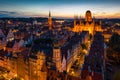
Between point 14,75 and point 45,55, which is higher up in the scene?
point 45,55

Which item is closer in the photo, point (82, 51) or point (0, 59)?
point (0, 59)

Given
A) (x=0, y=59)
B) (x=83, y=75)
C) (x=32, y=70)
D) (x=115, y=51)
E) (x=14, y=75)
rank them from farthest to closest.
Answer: (x=115, y=51) → (x=0, y=59) → (x=14, y=75) → (x=32, y=70) → (x=83, y=75)

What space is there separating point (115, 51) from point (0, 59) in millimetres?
25199

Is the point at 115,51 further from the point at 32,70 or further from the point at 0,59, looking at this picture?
the point at 0,59

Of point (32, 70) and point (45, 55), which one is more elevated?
point (45, 55)

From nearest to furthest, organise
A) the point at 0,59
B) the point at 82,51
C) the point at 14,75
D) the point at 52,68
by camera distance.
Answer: the point at 52,68 < the point at 14,75 < the point at 0,59 < the point at 82,51

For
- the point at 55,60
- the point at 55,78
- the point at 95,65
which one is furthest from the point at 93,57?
the point at 55,78

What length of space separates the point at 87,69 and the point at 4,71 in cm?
1619

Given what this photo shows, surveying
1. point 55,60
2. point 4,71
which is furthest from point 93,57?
point 4,71

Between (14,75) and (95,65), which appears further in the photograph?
(14,75)

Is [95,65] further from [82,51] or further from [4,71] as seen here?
[82,51]

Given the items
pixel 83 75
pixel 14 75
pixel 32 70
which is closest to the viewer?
pixel 83 75

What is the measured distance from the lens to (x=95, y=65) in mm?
27219

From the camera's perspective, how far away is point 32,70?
30.1 metres
